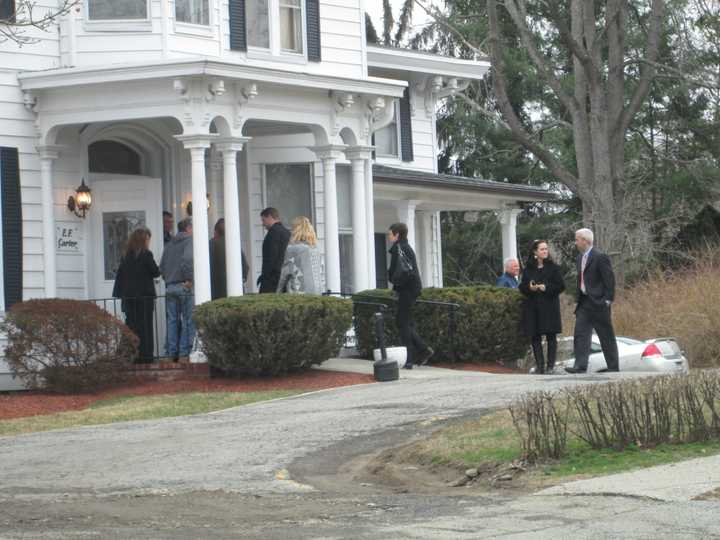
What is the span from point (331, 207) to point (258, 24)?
3095mm

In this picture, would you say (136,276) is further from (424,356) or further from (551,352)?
(551,352)

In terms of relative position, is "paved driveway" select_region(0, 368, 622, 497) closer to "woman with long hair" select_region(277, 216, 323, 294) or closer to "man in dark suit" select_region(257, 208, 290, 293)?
"woman with long hair" select_region(277, 216, 323, 294)

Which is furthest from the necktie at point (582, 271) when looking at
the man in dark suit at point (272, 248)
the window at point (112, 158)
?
the window at point (112, 158)

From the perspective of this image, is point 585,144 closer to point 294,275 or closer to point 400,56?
point 400,56

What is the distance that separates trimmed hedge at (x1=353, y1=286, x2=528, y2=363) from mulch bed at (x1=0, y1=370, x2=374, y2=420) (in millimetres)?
2166

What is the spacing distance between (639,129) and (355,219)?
2643cm

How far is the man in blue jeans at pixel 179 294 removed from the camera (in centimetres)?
1986

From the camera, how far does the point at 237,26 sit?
2181cm

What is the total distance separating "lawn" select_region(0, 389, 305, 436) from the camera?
1550 cm

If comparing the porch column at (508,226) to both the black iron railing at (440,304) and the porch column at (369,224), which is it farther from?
the black iron railing at (440,304)

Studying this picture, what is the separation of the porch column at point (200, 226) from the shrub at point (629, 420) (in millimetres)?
8762

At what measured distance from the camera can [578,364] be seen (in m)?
17.7

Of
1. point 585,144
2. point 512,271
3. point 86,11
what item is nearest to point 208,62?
point 86,11

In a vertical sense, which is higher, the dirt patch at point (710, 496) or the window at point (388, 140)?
the window at point (388, 140)
